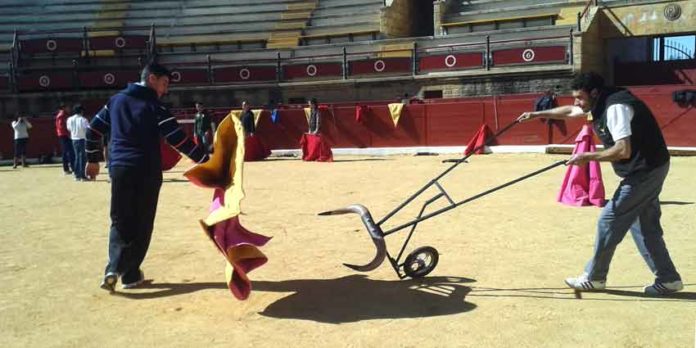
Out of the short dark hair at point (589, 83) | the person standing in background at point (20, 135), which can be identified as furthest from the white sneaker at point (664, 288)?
the person standing in background at point (20, 135)

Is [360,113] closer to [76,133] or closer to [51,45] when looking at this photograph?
[76,133]

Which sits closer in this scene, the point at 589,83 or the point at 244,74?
the point at 589,83

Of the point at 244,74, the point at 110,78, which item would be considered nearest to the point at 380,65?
the point at 244,74

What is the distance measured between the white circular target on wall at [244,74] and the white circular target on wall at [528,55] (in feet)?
30.7

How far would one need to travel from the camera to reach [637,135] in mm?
3598

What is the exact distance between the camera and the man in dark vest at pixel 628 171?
3.55 meters

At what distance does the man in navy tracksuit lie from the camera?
414 cm

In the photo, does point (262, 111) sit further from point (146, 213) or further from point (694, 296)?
point (694, 296)

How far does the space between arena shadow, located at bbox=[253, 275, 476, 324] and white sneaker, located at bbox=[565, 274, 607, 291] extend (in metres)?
0.63

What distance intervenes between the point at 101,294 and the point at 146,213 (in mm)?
593

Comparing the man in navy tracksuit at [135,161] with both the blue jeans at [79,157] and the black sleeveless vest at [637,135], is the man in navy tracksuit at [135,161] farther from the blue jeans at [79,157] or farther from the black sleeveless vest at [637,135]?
the blue jeans at [79,157]

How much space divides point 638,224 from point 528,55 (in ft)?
52.8

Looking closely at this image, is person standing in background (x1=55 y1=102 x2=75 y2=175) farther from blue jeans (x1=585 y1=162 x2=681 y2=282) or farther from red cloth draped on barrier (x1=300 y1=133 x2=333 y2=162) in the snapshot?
blue jeans (x1=585 y1=162 x2=681 y2=282)

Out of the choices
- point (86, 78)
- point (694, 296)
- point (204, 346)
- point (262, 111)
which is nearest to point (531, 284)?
point (694, 296)
